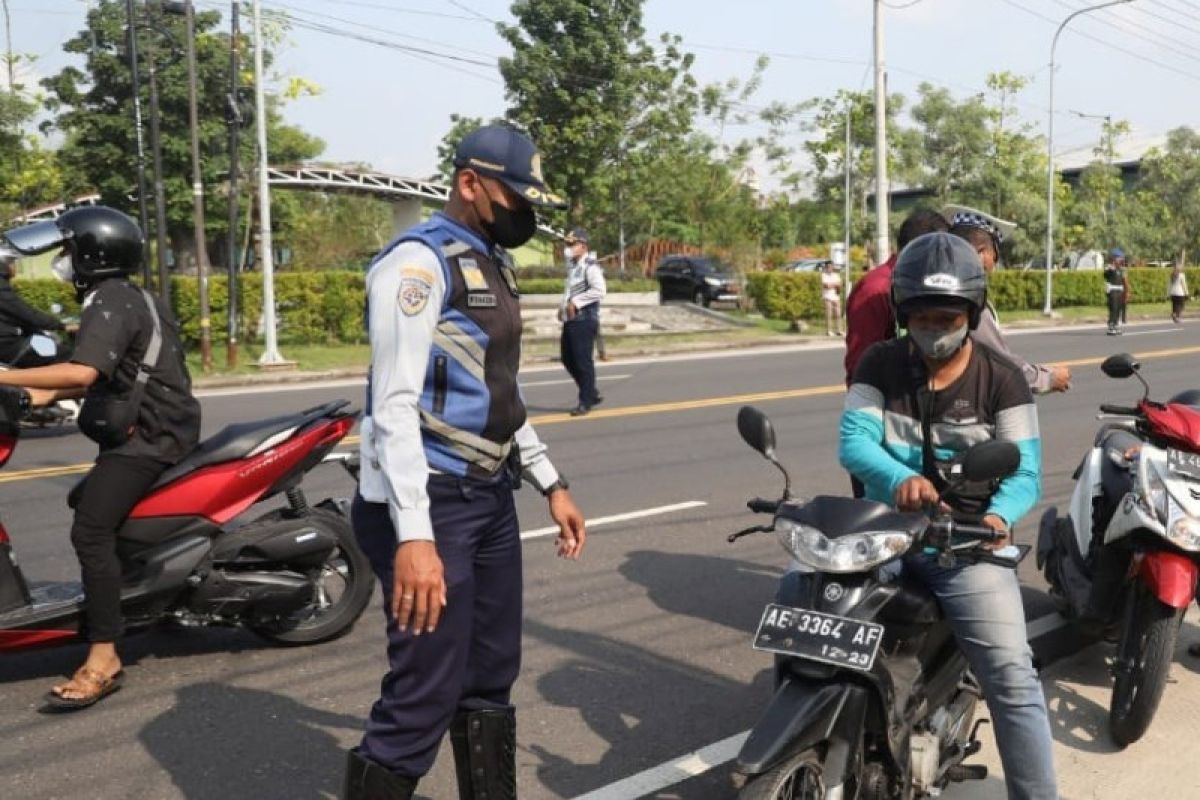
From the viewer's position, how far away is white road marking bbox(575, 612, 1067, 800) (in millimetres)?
3676

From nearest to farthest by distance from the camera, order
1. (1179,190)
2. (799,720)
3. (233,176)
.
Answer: (799,720), (233,176), (1179,190)

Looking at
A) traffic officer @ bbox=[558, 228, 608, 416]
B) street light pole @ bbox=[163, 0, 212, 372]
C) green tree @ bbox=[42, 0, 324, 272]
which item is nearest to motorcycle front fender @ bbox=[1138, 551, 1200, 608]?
traffic officer @ bbox=[558, 228, 608, 416]

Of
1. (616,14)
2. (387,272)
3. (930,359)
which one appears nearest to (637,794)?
(930,359)

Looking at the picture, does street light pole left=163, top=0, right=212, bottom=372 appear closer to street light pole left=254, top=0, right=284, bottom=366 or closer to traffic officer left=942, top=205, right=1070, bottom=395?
street light pole left=254, top=0, right=284, bottom=366

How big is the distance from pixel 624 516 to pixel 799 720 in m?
4.73

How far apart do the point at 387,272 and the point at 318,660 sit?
2.65 m

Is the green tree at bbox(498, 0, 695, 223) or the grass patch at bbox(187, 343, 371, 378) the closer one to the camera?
the grass patch at bbox(187, 343, 371, 378)

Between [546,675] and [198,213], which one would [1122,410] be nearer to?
[546,675]

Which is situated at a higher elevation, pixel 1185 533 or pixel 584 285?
pixel 584 285

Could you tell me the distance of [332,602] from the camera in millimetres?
5191

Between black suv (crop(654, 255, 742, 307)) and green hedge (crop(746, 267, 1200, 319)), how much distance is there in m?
1.11

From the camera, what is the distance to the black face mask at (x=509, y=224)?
2.92 m

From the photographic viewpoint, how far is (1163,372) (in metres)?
16.5

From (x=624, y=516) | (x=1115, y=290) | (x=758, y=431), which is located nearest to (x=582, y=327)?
(x=624, y=516)
